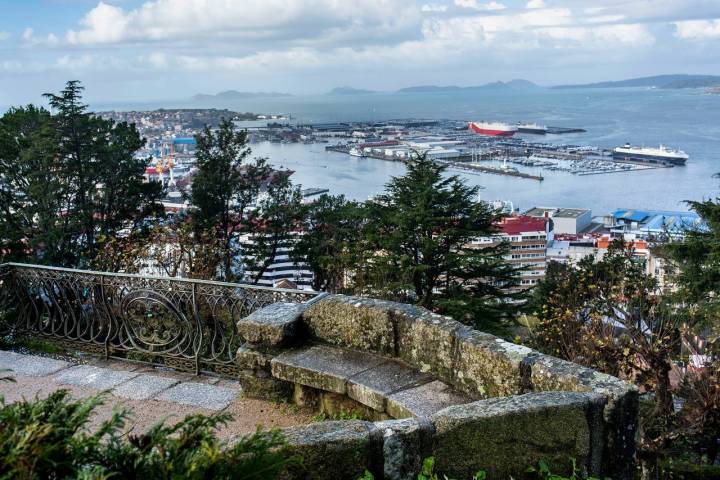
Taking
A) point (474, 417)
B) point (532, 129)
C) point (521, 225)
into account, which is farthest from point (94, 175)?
point (532, 129)

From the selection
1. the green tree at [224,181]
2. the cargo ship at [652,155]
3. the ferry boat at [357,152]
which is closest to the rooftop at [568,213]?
the green tree at [224,181]

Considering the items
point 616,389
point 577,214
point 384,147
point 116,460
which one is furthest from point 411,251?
point 384,147

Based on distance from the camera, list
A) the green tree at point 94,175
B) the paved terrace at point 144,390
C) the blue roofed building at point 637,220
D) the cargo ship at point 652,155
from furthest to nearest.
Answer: the cargo ship at point 652,155, the blue roofed building at point 637,220, the green tree at point 94,175, the paved terrace at point 144,390

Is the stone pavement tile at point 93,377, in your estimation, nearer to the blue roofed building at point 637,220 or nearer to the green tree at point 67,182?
the green tree at point 67,182

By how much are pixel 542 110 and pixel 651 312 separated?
641ft

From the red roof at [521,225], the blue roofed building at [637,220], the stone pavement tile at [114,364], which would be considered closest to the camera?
the stone pavement tile at [114,364]

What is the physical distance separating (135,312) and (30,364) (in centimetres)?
82

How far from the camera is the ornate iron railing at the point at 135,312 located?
16.3 ft

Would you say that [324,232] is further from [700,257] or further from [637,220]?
[637,220]

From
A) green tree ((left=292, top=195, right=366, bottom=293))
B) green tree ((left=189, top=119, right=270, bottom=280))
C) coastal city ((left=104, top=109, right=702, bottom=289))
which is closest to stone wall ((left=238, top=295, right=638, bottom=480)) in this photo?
green tree ((left=292, top=195, right=366, bottom=293))

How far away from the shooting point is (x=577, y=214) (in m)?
52.1

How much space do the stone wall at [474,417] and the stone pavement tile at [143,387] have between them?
1069 millimetres

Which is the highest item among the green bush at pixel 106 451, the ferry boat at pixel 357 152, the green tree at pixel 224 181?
the green bush at pixel 106 451

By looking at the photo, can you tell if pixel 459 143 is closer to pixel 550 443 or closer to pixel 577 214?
pixel 577 214
